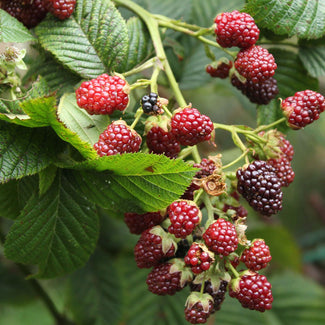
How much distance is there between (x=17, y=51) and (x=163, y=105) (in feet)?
1.12

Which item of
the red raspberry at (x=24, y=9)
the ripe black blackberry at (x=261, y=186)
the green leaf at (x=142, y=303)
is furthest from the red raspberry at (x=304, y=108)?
the green leaf at (x=142, y=303)

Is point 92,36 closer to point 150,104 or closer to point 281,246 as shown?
point 150,104

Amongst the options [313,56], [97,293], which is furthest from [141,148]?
[97,293]

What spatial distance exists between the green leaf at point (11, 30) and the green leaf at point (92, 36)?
5 centimetres

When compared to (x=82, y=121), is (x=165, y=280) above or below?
below

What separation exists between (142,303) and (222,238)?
0.97m

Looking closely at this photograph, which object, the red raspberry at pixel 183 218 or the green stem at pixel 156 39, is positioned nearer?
the red raspberry at pixel 183 218

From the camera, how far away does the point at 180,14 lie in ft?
4.61

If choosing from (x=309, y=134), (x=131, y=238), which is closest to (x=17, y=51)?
(x=131, y=238)

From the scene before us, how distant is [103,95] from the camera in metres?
0.83

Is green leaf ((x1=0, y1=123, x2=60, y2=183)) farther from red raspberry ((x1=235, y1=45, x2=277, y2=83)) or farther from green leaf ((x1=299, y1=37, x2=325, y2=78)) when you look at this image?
green leaf ((x1=299, y1=37, x2=325, y2=78))

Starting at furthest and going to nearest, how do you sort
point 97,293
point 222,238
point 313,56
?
point 97,293 → point 313,56 → point 222,238

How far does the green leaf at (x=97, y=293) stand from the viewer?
1.54 m

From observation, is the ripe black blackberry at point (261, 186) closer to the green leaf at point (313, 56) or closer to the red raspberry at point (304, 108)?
the red raspberry at point (304, 108)
